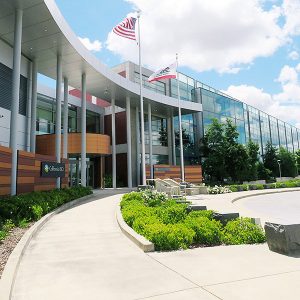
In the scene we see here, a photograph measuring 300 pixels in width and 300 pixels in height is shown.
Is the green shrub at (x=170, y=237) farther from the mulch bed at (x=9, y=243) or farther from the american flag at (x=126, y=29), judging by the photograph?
the american flag at (x=126, y=29)

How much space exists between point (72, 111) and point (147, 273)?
3400 cm

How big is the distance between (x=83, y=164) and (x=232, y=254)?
22299 millimetres

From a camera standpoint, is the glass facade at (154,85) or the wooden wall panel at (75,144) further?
the glass facade at (154,85)

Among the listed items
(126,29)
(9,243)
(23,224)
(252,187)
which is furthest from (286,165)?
(9,243)

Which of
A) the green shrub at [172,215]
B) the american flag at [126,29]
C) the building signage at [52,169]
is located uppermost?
the american flag at [126,29]

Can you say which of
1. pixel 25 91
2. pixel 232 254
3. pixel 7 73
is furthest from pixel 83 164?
pixel 232 254

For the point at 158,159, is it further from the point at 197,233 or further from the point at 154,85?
the point at 197,233

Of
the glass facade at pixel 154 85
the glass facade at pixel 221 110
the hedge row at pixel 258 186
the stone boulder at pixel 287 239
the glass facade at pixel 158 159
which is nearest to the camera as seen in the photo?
the stone boulder at pixel 287 239

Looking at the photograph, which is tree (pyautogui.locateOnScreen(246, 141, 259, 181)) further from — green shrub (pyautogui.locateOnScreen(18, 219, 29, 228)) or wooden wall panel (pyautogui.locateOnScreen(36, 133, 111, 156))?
green shrub (pyautogui.locateOnScreen(18, 219, 29, 228))

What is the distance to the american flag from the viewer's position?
24.0 m

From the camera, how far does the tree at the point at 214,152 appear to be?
147 ft

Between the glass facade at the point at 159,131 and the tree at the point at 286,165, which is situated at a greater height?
the glass facade at the point at 159,131

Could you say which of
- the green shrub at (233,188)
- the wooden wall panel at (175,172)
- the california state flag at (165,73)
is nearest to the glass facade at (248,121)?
the wooden wall panel at (175,172)

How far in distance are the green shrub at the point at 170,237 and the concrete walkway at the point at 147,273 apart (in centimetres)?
36
